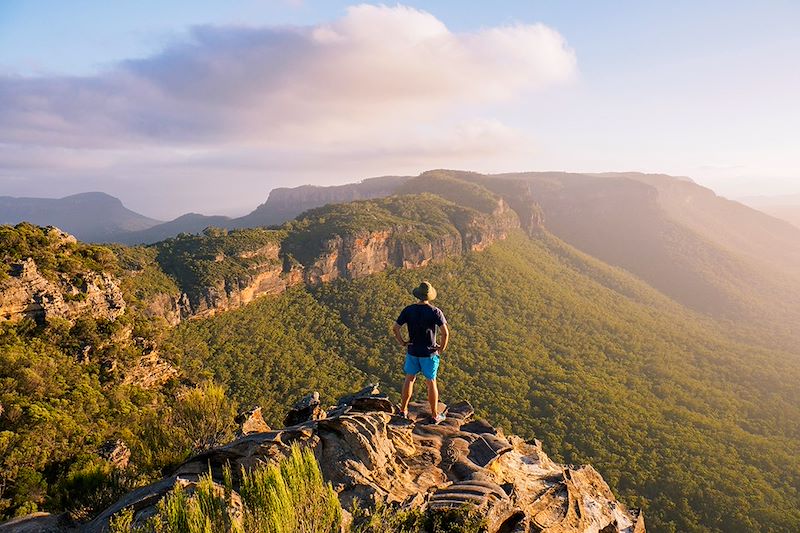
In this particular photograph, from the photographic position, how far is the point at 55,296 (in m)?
28.3

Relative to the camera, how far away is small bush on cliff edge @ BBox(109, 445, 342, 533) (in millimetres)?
4934

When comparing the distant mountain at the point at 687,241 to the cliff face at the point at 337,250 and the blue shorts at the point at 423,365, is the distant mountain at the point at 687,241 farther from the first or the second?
the blue shorts at the point at 423,365

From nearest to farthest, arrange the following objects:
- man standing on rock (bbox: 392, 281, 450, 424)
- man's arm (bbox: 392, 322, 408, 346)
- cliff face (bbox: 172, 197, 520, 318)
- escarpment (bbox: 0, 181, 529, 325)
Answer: man standing on rock (bbox: 392, 281, 450, 424) → man's arm (bbox: 392, 322, 408, 346) → escarpment (bbox: 0, 181, 529, 325) → cliff face (bbox: 172, 197, 520, 318)

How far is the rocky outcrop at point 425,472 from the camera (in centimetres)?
863

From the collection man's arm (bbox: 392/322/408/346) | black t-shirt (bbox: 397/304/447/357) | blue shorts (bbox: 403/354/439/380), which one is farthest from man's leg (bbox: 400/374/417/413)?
man's arm (bbox: 392/322/408/346)

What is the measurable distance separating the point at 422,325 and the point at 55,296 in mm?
31844

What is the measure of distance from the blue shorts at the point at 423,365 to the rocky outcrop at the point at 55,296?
30.7m

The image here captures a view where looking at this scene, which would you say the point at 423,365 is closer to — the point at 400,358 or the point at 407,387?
the point at 407,387

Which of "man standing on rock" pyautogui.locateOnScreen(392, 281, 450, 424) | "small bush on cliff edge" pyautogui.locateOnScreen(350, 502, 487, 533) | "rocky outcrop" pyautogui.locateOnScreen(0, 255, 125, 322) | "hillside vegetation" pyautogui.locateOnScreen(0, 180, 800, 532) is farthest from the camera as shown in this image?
"rocky outcrop" pyautogui.locateOnScreen(0, 255, 125, 322)

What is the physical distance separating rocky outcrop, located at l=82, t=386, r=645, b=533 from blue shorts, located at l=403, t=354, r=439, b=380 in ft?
5.47

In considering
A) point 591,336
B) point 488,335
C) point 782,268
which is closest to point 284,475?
point 488,335

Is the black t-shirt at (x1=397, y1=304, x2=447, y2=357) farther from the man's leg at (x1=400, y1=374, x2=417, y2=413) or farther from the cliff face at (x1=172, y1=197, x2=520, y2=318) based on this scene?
the cliff face at (x1=172, y1=197, x2=520, y2=318)

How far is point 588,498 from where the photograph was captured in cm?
1322

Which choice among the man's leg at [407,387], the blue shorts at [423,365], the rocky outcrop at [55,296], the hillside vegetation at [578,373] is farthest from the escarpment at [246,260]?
the blue shorts at [423,365]
